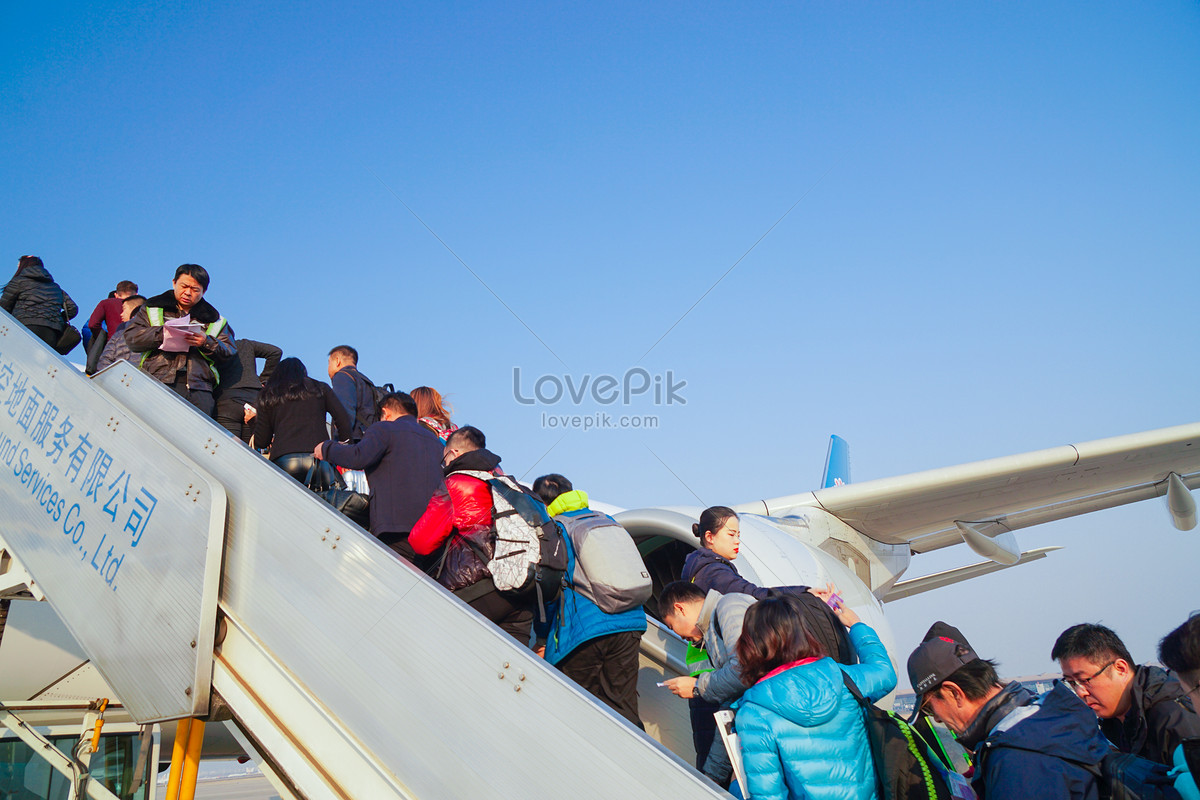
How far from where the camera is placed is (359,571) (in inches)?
110

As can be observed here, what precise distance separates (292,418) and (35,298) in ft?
11.6

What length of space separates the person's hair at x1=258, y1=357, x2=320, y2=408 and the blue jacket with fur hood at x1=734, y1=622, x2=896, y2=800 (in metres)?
3.17

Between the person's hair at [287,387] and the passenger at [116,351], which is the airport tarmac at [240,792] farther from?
the person's hair at [287,387]

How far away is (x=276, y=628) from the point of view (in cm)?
296

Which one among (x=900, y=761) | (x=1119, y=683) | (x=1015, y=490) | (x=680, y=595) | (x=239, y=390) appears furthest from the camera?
(x=1015, y=490)

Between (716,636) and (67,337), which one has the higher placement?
(67,337)

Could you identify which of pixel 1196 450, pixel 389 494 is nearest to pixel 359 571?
pixel 389 494

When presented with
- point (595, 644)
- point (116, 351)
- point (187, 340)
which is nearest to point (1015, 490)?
point (595, 644)

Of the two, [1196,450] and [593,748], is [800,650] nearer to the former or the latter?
[593,748]

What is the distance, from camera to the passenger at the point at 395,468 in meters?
4.26

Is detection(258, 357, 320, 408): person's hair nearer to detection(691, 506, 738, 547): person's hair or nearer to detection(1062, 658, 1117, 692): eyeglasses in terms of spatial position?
detection(691, 506, 738, 547): person's hair

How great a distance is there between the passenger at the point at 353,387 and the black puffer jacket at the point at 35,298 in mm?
2659

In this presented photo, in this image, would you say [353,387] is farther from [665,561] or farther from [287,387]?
[665,561]

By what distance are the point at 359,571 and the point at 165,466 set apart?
1.29m
